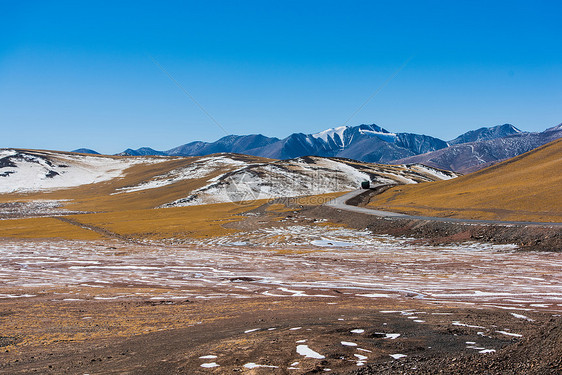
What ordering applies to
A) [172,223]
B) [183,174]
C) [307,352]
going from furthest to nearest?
[183,174] → [172,223] → [307,352]

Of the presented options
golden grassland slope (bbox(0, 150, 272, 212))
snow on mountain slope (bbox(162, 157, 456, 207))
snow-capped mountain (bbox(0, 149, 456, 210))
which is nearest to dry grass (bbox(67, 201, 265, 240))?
snow on mountain slope (bbox(162, 157, 456, 207))

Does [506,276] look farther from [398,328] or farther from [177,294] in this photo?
[177,294]

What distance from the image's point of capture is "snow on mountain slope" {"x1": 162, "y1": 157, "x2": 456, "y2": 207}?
430 feet

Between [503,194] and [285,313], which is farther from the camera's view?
[503,194]

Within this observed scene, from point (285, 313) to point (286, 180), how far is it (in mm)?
132012

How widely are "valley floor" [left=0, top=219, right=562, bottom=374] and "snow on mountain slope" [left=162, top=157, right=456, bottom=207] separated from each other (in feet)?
285

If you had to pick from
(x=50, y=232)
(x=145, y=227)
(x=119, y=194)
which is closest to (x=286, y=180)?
(x=119, y=194)

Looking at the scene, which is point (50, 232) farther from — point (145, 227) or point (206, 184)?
point (206, 184)

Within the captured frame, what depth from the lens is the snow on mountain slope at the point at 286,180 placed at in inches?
5162

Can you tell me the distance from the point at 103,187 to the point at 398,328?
182990 millimetres

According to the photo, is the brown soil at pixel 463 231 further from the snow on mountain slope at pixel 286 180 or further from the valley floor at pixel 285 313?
the snow on mountain slope at pixel 286 180

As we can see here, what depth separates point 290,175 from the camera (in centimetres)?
15862

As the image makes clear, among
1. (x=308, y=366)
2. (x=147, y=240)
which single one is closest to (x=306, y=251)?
(x=147, y=240)

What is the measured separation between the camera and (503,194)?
71.6m
